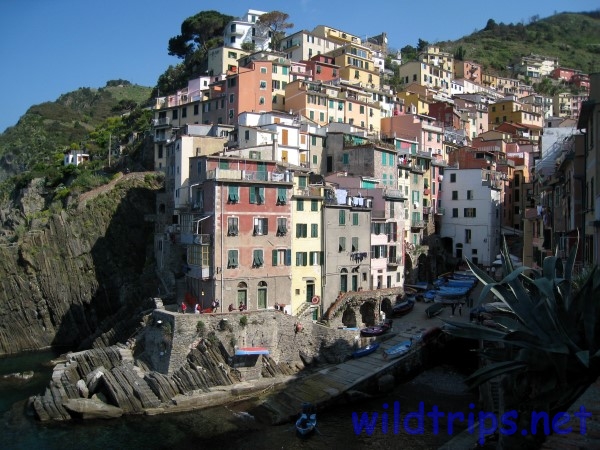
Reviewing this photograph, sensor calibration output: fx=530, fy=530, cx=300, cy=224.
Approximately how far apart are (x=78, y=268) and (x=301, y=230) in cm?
3001

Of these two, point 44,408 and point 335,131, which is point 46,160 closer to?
point 335,131

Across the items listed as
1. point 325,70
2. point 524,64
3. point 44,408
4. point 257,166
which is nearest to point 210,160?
point 257,166

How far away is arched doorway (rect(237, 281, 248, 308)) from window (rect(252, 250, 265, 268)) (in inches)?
68.3

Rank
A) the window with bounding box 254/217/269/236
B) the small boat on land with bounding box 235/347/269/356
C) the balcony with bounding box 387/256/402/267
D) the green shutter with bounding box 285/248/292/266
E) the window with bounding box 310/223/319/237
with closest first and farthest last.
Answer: the small boat on land with bounding box 235/347/269/356 → the window with bounding box 254/217/269/236 → the green shutter with bounding box 285/248/292/266 → the window with bounding box 310/223/319/237 → the balcony with bounding box 387/256/402/267

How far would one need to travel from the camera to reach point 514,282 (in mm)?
14797

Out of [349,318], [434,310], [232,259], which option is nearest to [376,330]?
[349,318]

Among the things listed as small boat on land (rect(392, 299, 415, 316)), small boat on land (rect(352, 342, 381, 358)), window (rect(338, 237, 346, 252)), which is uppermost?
window (rect(338, 237, 346, 252))

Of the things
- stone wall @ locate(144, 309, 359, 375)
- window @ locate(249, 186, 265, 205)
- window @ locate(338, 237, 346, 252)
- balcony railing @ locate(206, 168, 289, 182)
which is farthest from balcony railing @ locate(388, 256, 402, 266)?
window @ locate(249, 186, 265, 205)

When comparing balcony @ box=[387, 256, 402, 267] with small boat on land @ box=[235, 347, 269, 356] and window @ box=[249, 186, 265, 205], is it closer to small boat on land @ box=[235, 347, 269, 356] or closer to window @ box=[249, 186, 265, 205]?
window @ box=[249, 186, 265, 205]

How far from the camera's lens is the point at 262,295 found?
137ft

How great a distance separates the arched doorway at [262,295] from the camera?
41.6 m

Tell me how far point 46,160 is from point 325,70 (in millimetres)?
50317

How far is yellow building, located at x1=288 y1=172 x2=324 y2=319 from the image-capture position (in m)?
43.8

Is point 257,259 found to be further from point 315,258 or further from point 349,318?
point 349,318
